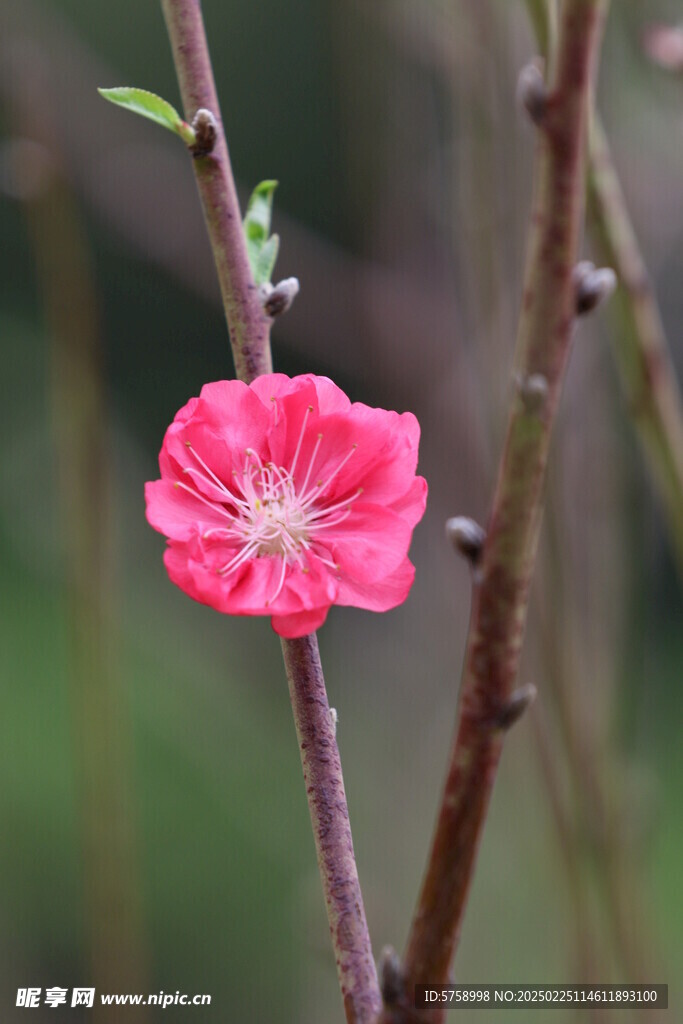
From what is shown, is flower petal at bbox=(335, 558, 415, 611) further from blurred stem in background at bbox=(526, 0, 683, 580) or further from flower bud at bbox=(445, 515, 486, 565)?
blurred stem in background at bbox=(526, 0, 683, 580)

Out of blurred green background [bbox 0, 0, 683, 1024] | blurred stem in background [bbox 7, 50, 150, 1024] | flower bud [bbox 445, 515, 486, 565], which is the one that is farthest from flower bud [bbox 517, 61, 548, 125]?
blurred stem in background [bbox 7, 50, 150, 1024]

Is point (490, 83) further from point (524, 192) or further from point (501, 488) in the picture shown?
point (501, 488)

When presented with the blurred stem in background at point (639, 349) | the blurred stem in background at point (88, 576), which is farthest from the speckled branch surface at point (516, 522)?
the blurred stem in background at point (88, 576)

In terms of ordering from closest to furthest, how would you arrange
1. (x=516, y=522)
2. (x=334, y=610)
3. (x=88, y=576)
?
(x=516, y=522) < (x=88, y=576) < (x=334, y=610)

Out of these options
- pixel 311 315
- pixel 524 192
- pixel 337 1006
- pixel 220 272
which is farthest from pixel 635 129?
pixel 337 1006

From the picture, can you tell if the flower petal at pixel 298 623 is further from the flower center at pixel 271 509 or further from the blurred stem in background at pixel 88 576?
the blurred stem in background at pixel 88 576

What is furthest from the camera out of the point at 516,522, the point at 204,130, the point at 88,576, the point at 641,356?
the point at 88,576

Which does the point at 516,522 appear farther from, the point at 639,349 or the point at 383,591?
the point at 639,349

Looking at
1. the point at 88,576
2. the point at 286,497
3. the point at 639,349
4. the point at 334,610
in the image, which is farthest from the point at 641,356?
the point at 334,610
